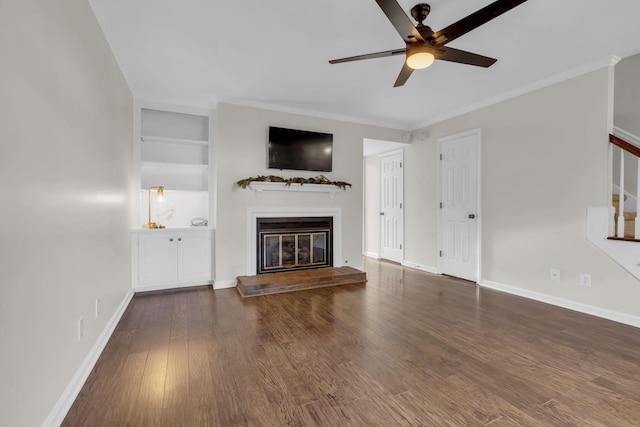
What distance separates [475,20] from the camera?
1.89m

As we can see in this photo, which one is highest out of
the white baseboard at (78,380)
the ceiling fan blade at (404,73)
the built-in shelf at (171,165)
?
the ceiling fan blade at (404,73)

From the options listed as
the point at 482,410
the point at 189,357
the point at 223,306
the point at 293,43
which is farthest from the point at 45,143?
the point at 482,410

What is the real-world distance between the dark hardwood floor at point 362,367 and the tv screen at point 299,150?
6.55ft

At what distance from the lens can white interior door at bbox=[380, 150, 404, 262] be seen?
18.3 feet

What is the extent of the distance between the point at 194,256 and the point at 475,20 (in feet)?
12.5

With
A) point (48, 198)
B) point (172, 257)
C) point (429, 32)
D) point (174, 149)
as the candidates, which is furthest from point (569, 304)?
point (174, 149)

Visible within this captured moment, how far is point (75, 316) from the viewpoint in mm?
1762

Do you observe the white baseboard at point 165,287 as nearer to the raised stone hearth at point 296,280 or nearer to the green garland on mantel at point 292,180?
the raised stone hearth at point 296,280

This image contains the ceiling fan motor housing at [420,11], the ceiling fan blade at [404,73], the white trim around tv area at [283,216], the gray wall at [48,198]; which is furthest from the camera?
the white trim around tv area at [283,216]

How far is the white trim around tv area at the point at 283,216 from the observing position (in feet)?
13.6

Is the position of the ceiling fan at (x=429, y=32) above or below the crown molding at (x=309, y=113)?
below

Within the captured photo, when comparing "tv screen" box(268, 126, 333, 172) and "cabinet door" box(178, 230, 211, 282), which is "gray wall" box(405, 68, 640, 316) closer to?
"tv screen" box(268, 126, 333, 172)

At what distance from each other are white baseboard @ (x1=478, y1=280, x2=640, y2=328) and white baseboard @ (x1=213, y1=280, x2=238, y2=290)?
336cm

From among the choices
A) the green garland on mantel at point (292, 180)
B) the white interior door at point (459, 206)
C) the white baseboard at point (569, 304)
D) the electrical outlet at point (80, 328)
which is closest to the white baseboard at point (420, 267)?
the white interior door at point (459, 206)
